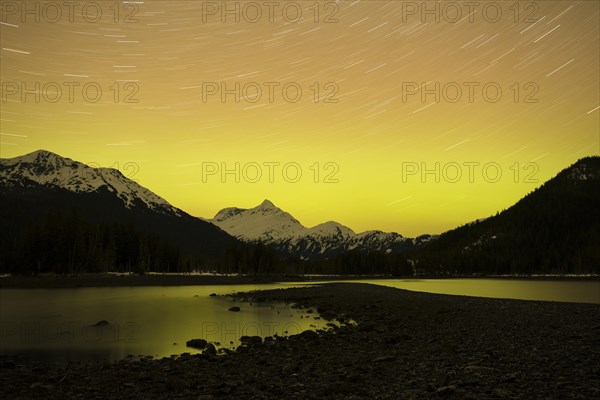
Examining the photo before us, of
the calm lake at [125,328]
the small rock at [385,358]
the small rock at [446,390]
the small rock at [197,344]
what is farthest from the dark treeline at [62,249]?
the small rock at [446,390]

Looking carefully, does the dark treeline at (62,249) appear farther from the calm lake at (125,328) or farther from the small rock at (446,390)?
the small rock at (446,390)

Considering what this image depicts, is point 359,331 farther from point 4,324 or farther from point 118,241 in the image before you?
point 118,241

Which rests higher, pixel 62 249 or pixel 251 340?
pixel 62 249

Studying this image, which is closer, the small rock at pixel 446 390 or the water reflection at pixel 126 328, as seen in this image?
the small rock at pixel 446 390

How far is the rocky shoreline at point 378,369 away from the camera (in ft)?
54.2

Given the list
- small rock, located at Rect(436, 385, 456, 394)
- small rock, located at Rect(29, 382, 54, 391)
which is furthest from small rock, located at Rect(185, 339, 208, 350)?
small rock, located at Rect(436, 385, 456, 394)

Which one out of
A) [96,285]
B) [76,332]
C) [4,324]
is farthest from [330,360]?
[96,285]

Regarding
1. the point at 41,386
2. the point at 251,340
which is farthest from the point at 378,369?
the point at 41,386

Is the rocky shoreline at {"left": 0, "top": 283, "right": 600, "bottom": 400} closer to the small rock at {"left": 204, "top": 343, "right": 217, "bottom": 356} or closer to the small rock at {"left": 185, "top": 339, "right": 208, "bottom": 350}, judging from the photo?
the small rock at {"left": 204, "top": 343, "right": 217, "bottom": 356}

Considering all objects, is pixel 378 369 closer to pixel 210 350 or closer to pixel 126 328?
pixel 210 350

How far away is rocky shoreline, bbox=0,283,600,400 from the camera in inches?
650

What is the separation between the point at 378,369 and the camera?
2100cm

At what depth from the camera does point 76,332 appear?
39688 millimetres

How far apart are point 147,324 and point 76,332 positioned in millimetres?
6847
